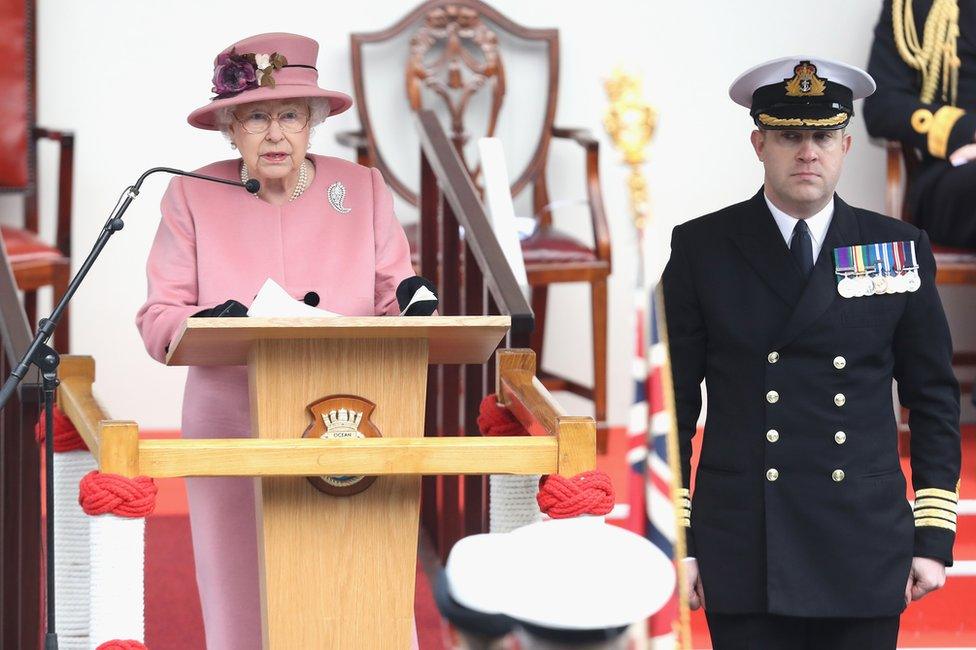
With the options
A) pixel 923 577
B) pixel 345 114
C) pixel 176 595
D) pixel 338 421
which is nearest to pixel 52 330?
pixel 338 421

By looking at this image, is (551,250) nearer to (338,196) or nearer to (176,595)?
(176,595)

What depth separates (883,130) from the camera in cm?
446

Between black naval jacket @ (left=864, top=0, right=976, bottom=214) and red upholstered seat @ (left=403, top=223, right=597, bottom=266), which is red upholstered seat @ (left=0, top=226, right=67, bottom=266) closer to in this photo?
red upholstered seat @ (left=403, top=223, right=597, bottom=266)

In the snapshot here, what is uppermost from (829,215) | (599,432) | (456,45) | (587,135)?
(456,45)

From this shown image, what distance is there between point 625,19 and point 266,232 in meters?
3.17

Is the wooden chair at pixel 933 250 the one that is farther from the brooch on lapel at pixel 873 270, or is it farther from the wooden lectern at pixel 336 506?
the wooden lectern at pixel 336 506

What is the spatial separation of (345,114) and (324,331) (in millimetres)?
3251

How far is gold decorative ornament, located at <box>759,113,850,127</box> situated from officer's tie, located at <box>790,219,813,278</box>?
14cm

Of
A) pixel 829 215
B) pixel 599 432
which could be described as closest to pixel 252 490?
pixel 829 215

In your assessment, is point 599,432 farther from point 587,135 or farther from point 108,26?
point 108,26

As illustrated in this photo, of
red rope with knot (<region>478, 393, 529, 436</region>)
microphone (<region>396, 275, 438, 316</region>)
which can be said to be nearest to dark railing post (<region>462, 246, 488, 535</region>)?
red rope with knot (<region>478, 393, 529, 436</region>)

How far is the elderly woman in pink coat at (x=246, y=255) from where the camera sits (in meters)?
2.27

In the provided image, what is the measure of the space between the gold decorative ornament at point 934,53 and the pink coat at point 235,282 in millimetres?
2656

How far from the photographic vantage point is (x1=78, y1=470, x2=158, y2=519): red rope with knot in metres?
1.92
